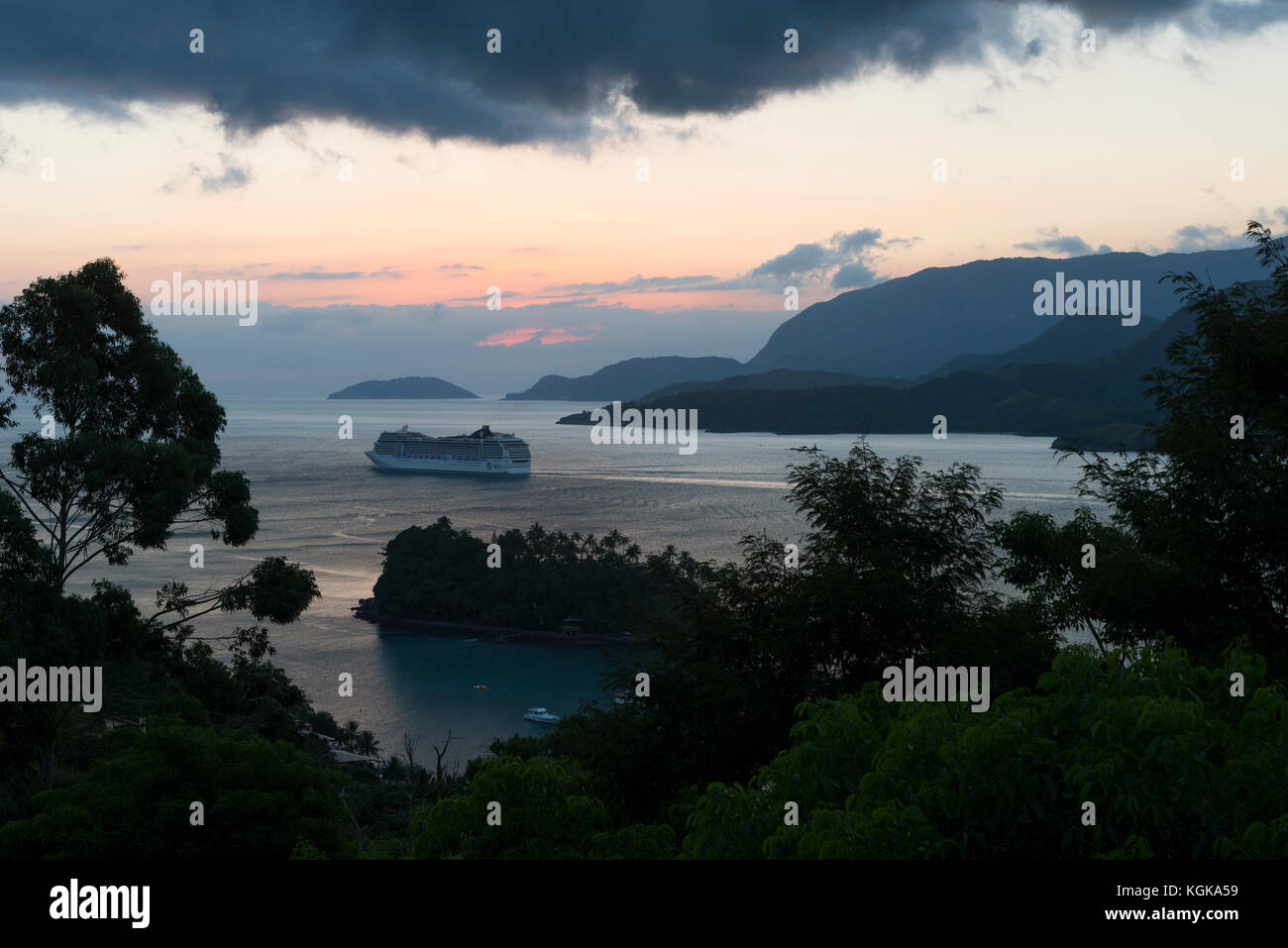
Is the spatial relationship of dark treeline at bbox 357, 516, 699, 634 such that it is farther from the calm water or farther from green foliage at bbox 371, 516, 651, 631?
the calm water

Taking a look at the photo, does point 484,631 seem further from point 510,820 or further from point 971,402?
point 971,402

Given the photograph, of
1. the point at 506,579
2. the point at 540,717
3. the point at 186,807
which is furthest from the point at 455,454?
the point at 186,807

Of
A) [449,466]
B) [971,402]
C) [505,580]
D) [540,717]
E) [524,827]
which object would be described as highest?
[971,402]

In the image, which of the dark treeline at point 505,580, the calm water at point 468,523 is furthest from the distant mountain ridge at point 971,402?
the dark treeline at point 505,580

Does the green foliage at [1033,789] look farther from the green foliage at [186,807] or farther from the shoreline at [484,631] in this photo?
the shoreline at [484,631]

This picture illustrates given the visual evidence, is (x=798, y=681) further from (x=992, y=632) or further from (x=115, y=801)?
(x=115, y=801)

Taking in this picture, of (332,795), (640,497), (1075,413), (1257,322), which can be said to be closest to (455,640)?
(640,497)
